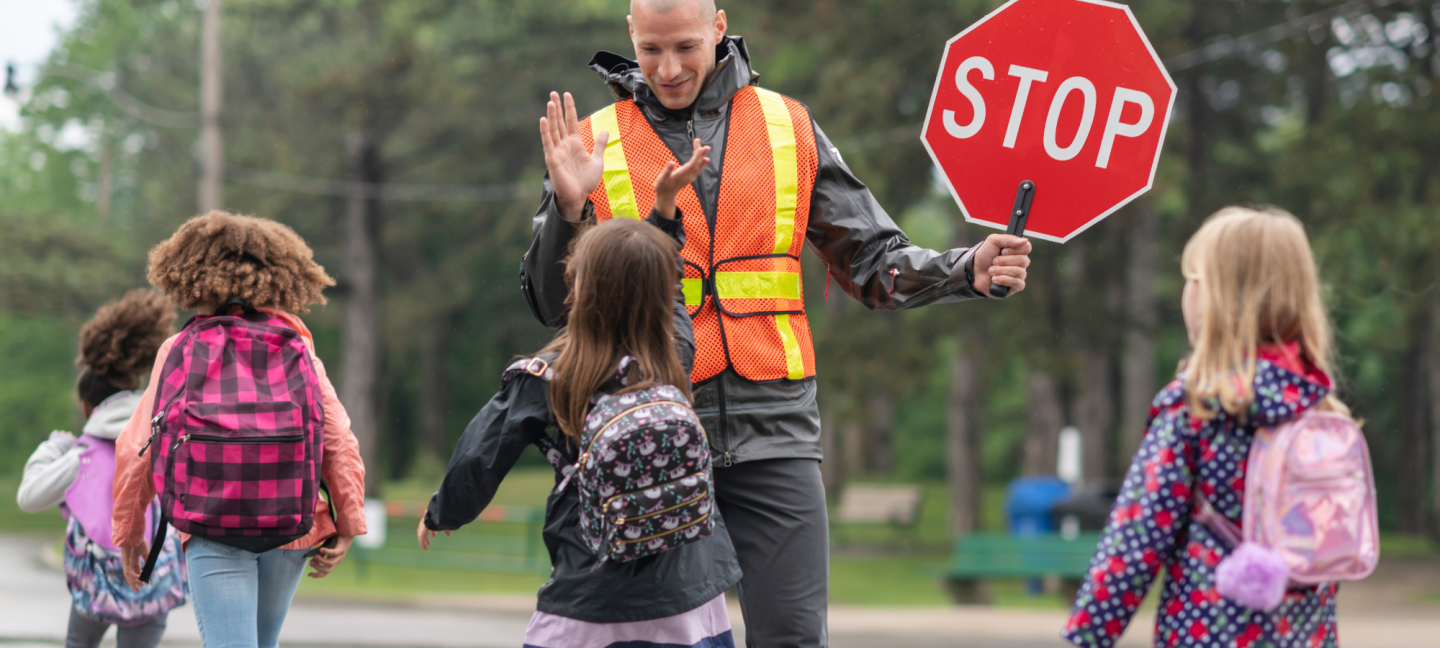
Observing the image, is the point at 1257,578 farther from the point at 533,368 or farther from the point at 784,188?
the point at 533,368

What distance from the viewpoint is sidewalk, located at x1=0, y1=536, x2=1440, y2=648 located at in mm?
9719

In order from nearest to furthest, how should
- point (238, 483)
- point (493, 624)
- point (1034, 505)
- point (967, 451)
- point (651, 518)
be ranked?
point (651, 518) → point (238, 483) → point (493, 624) → point (1034, 505) → point (967, 451)

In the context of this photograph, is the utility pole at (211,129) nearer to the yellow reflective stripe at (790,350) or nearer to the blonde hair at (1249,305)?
the yellow reflective stripe at (790,350)

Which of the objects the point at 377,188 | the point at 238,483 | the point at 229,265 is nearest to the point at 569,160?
the point at 229,265

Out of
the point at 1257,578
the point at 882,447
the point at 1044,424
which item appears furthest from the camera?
the point at 882,447

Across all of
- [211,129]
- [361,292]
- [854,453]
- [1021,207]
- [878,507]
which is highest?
[211,129]

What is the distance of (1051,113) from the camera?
10.9ft

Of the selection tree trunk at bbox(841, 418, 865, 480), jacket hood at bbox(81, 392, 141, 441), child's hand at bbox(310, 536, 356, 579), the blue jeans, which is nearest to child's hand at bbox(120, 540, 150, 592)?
the blue jeans

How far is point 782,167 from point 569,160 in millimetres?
506

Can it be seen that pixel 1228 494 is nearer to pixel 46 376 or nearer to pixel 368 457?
pixel 368 457

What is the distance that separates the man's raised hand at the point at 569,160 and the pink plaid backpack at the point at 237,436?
38.4 inches

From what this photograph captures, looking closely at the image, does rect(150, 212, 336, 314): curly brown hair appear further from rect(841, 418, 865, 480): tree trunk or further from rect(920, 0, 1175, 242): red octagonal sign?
rect(841, 418, 865, 480): tree trunk

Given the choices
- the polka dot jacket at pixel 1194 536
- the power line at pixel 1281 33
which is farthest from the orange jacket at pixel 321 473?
the power line at pixel 1281 33

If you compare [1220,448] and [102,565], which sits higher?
[1220,448]
